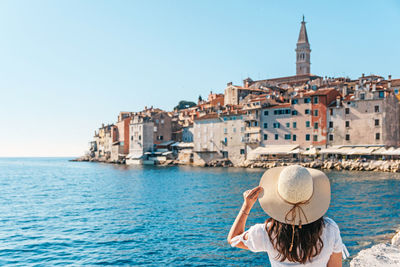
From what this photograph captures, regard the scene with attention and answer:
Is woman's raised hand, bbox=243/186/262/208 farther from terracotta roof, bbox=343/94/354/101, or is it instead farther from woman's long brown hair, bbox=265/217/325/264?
terracotta roof, bbox=343/94/354/101

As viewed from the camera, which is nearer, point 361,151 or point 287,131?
point 361,151

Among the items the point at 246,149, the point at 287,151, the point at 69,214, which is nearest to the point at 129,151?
the point at 246,149

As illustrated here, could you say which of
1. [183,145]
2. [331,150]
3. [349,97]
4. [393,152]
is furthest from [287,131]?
[183,145]

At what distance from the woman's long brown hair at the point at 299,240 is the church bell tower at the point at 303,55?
358 feet

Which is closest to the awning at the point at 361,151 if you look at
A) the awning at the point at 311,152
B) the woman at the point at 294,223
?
the awning at the point at 311,152

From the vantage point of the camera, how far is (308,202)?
2195mm

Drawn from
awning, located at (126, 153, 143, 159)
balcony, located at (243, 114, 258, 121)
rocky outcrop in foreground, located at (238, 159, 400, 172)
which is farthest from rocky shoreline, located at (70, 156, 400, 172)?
awning, located at (126, 153, 143, 159)

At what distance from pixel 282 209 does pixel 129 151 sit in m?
77.8

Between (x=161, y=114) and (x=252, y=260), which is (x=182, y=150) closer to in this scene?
(x=161, y=114)

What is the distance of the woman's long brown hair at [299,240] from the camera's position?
7.63 feet

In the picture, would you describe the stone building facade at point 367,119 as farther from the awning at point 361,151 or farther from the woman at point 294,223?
the woman at point 294,223

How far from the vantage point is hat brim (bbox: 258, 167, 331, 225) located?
220 cm

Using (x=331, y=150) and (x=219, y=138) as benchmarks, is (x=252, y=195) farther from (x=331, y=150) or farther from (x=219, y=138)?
(x=219, y=138)

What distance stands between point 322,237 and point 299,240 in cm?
15
